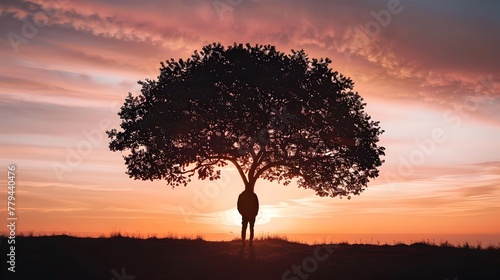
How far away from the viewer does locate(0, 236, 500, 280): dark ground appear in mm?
33656

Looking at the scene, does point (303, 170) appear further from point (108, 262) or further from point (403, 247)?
point (108, 262)

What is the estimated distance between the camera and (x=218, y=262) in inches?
1464

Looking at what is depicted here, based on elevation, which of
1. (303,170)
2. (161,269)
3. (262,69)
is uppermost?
(262,69)

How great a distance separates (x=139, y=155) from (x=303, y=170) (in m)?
13.6

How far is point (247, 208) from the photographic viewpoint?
4847 centimetres

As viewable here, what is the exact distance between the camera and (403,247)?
4797cm

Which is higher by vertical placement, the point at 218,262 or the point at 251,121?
the point at 251,121

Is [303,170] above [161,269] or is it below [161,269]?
above

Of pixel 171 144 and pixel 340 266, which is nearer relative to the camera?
pixel 340 266

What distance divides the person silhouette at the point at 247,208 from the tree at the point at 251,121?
1061 mm

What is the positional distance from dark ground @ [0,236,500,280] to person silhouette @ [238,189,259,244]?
16.8 ft

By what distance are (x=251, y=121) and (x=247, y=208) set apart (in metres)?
7.01

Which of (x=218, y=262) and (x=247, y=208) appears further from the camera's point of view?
(x=247, y=208)

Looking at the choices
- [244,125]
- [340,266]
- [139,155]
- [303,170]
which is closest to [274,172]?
[303,170]
